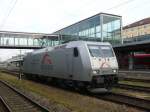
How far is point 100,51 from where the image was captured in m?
18.3

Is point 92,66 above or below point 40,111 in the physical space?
above

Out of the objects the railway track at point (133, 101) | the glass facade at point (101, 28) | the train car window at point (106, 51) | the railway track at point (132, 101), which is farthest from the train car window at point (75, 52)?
the glass facade at point (101, 28)

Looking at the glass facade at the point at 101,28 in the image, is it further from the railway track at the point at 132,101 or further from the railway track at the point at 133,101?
the railway track at the point at 133,101

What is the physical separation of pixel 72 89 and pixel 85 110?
8.52 metres

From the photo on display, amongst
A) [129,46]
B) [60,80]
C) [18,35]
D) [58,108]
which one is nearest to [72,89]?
[60,80]

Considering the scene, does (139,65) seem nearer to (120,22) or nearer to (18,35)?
(120,22)

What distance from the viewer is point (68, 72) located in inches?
773

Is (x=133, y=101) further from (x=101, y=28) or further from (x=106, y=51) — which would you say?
(x=101, y=28)

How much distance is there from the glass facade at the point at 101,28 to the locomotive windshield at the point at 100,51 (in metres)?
40.4

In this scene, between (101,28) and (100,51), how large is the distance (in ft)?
136

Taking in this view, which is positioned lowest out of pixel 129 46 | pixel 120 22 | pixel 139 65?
pixel 139 65

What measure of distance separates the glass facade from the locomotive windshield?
4041 centimetres

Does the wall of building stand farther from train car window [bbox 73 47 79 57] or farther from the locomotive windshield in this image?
train car window [bbox 73 47 79 57]

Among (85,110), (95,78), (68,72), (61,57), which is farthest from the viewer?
(61,57)
